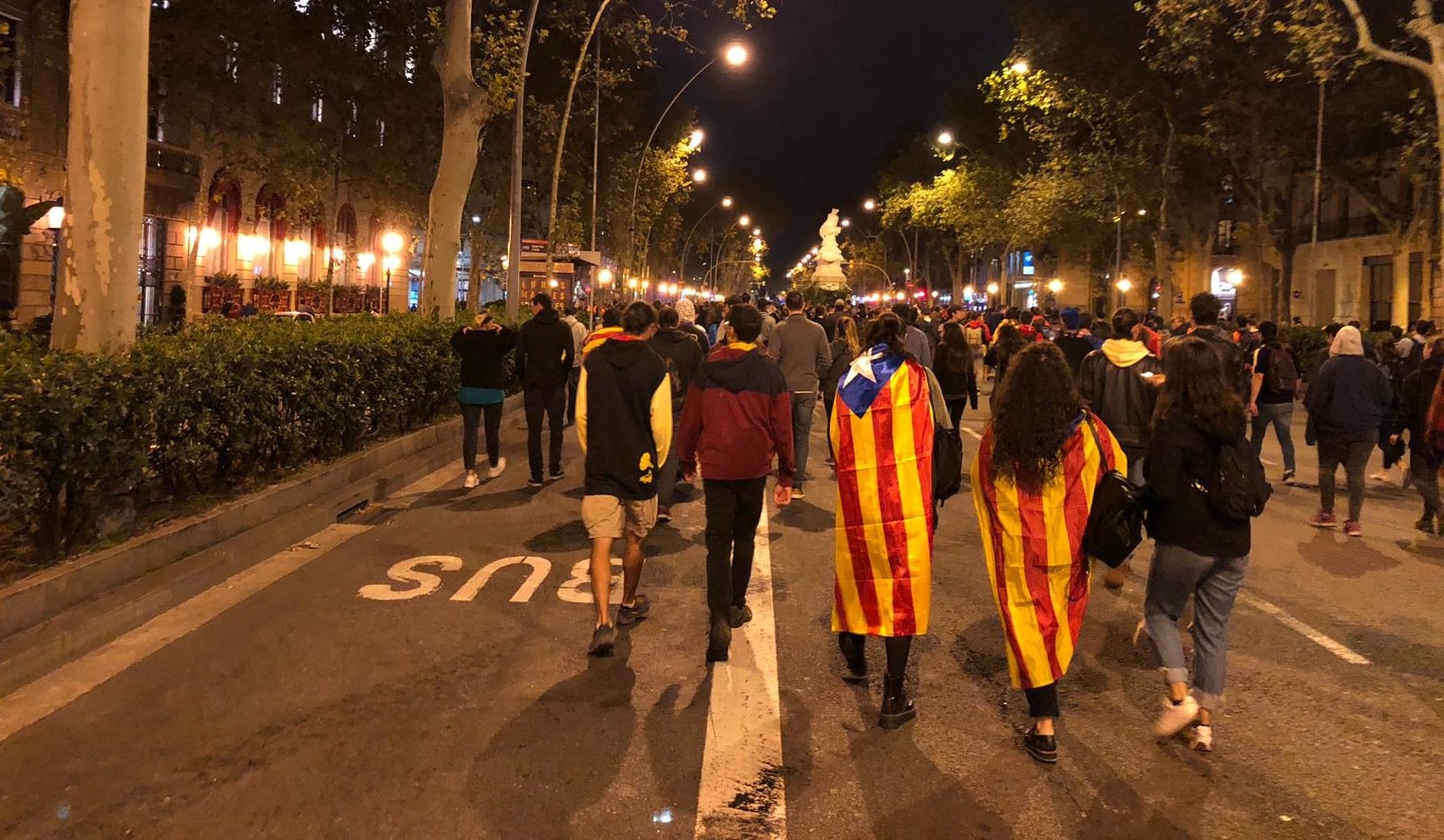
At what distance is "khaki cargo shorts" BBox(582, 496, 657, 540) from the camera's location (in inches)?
207

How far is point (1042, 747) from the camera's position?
4.09 metres

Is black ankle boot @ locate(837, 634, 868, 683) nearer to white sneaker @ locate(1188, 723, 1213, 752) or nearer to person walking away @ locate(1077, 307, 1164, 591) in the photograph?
white sneaker @ locate(1188, 723, 1213, 752)

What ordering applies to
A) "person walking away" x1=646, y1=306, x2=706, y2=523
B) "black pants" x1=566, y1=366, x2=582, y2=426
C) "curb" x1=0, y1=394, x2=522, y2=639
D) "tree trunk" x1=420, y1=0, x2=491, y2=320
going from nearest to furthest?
1. "curb" x1=0, y1=394, x2=522, y2=639
2. "person walking away" x1=646, y1=306, x2=706, y2=523
3. "black pants" x1=566, y1=366, x2=582, y2=426
4. "tree trunk" x1=420, y1=0, x2=491, y2=320

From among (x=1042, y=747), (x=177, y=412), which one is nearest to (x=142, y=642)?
(x=177, y=412)

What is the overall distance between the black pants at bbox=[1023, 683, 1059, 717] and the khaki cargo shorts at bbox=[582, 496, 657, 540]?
2.11 metres

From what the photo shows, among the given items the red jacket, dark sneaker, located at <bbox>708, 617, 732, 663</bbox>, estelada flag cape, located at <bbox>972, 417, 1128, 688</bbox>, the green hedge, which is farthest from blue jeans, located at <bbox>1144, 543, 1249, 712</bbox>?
the green hedge

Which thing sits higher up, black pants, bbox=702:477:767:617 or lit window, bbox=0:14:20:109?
lit window, bbox=0:14:20:109

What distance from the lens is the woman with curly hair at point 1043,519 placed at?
4.12m

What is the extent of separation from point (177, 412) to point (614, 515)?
3.08 meters

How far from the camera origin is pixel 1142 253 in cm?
4922

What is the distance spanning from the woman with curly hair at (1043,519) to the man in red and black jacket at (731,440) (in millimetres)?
1269

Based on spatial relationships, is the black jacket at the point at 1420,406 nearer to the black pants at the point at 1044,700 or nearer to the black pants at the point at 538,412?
the black pants at the point at 1044,700

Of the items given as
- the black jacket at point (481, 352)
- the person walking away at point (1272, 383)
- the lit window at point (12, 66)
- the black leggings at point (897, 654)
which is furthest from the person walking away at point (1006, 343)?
the lit window at point (12, 66)

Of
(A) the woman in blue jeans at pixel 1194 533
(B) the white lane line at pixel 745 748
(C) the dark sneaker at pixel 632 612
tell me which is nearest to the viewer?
(B) the white lane line at pixel 745 748
